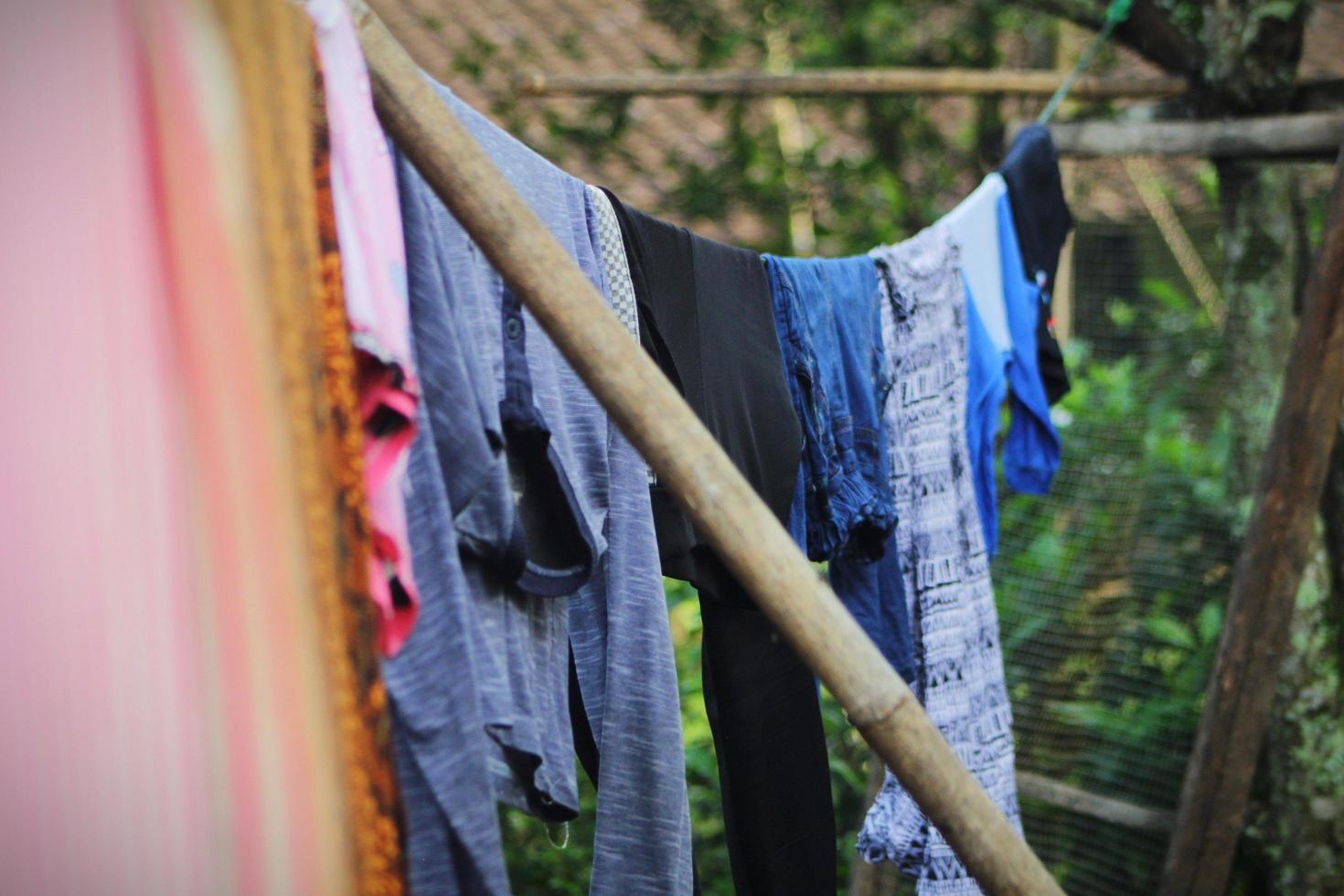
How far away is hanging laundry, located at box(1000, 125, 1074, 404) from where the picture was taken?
7.68 ft

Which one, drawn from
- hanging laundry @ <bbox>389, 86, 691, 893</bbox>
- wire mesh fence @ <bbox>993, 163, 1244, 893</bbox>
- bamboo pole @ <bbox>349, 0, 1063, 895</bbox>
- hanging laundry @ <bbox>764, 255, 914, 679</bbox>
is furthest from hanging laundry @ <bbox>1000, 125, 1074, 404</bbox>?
bamboo pole @ <bbox>349, 0, 1063, 895</bbox>

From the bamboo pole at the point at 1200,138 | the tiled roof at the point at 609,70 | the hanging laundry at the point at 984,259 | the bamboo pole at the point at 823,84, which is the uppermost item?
the tiled roof at the point at 609,70

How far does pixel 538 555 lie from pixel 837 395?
73cm

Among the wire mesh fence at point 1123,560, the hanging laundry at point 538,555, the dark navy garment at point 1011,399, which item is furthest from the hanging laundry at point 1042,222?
the hanging laundry at point 538,555

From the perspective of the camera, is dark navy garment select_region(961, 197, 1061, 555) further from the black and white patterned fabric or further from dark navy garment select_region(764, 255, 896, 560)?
the black and white patterned fabric

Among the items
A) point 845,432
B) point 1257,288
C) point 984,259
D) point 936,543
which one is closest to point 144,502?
point 845,432

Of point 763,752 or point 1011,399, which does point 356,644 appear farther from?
point 1011,399

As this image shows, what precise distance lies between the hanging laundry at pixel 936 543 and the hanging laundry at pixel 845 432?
0.06 meters

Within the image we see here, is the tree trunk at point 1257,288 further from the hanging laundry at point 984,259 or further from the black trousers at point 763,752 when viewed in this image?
the black trousers at point 763,752

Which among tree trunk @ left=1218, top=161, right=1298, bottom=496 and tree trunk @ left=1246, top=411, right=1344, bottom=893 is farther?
tree trunk @ left=1218, top=161, right=1298, bottom=496

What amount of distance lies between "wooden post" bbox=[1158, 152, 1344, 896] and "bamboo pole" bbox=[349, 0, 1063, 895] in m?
1.68

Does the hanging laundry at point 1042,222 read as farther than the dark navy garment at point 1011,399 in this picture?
Yes

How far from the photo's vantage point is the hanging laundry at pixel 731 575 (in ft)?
5.27

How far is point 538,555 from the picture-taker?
52.0 inches
